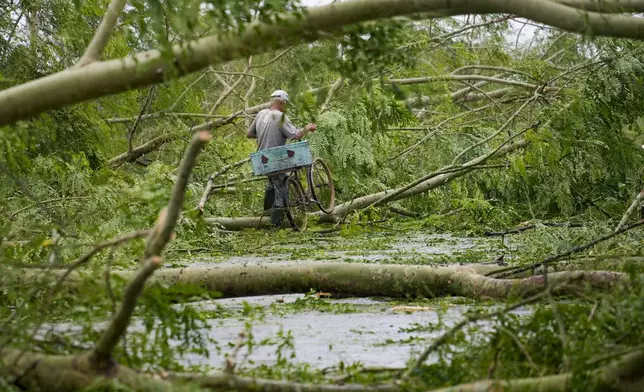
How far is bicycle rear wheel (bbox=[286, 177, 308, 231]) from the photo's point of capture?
476 inches

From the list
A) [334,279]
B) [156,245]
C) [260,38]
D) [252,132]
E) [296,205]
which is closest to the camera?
[156,245]

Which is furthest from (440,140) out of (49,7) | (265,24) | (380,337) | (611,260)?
(265,24)

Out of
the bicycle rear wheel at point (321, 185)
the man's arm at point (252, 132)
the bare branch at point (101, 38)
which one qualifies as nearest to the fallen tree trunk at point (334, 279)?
the bare branch at point (101, 38)

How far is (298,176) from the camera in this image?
1207cm

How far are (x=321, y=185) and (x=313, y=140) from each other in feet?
2.93

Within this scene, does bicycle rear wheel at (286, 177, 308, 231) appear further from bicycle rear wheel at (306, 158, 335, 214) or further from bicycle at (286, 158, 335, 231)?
bicycle rear wheel at (306, 158, 335, 214)

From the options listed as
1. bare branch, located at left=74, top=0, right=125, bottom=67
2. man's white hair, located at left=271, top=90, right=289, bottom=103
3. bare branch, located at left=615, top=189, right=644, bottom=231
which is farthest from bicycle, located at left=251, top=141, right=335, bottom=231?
bare branch, located at left=74, top=0, right=125, bottom=67

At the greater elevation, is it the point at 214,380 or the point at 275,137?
the point at 275,137

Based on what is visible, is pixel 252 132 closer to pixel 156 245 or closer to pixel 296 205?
pixel 296 205

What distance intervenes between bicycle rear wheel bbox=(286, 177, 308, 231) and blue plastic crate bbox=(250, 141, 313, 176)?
1.44 ft

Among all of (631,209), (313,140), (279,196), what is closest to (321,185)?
(279,196)

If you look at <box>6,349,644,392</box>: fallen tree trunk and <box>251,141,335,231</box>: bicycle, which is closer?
<box>6,349,644,392</box>: fallen tree trunk

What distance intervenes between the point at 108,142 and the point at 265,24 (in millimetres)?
6257

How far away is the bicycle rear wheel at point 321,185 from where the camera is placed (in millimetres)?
11945
